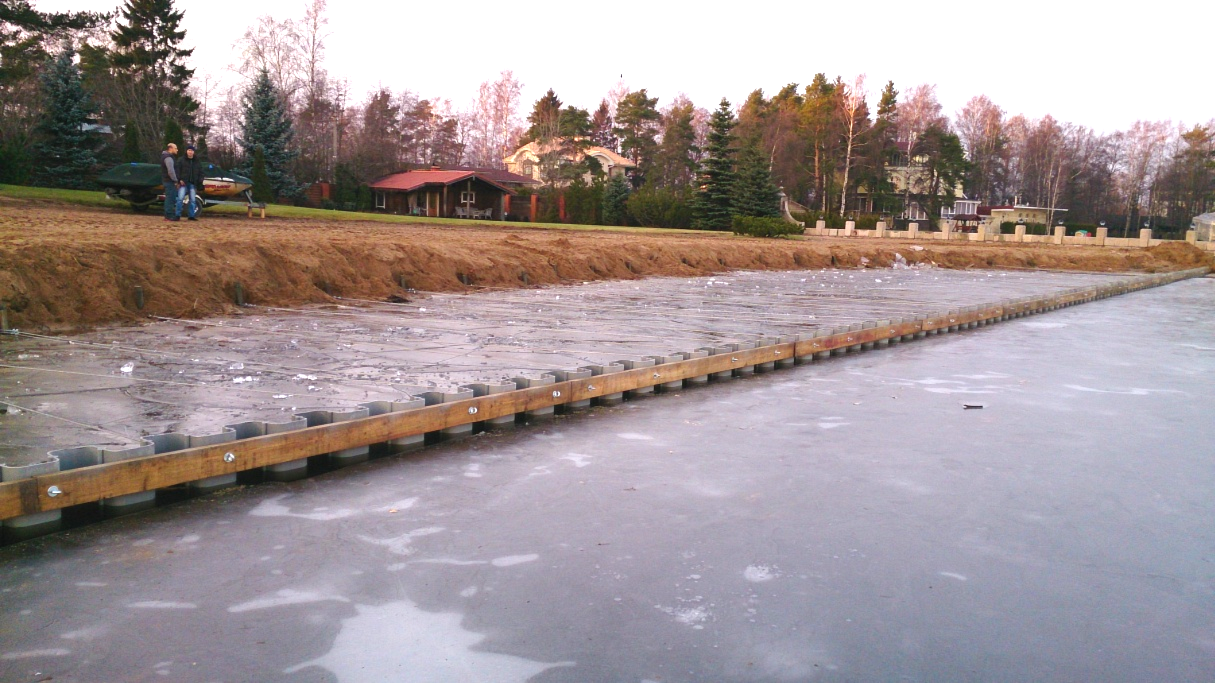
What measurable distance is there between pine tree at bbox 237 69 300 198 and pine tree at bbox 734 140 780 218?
21048mm

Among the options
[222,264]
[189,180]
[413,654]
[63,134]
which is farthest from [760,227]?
[413,654]

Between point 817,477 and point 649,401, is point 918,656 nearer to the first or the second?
point 817,477

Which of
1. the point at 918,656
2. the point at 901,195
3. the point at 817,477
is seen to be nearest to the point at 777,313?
the point at 817,477

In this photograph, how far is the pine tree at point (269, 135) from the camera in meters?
42.2

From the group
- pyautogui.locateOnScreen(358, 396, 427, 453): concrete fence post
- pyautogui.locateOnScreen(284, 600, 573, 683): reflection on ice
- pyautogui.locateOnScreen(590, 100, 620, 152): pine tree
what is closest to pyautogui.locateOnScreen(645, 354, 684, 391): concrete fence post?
pyautogui.locateOnScreen(358, 396, 427, 453): concrete fence post

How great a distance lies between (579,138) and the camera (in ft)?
209

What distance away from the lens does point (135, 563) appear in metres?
3.95

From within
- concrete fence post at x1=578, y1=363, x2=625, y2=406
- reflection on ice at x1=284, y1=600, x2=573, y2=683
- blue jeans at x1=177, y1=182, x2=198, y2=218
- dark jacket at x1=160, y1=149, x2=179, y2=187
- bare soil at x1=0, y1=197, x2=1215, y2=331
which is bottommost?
reflection on ice at x1=284, y1=600, x2=573, y2=683

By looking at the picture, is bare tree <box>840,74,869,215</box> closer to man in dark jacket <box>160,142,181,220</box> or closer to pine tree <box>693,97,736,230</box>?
pine tree <box>693,97,736,230</box>

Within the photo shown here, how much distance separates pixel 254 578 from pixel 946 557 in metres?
3.12

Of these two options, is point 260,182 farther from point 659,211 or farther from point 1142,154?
point 1142,154

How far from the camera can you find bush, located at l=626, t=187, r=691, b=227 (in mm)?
47594

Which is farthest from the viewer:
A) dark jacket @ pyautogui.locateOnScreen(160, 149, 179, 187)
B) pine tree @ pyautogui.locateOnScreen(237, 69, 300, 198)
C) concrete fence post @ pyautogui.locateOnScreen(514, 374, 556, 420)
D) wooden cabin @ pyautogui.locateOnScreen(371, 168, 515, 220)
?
wooden cabin @ pyautogui.locateOnScreen(371, 168, 515, 220)

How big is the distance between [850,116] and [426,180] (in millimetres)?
31765
